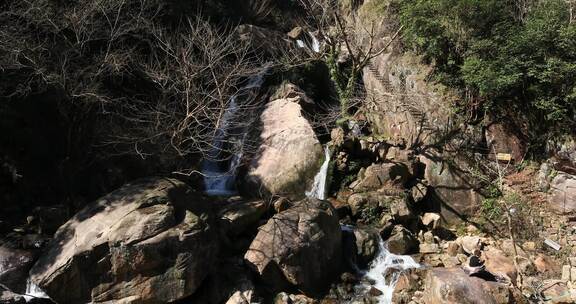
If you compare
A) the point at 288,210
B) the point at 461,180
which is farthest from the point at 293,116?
the point at 461,180

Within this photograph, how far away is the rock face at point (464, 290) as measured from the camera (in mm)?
8703

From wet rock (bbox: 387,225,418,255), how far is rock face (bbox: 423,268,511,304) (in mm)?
2470

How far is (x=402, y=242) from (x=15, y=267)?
9.43 metres

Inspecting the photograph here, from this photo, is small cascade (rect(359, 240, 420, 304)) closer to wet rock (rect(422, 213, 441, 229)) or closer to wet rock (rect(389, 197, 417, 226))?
wet rock (rect(389, 197, 417, 226))

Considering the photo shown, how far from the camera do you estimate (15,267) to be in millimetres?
9195

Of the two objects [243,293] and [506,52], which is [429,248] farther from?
[506,52]

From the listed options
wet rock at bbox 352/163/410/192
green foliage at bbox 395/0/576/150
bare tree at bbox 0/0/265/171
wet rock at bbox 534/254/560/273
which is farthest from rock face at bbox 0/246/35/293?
green foliage at bbox 395/0/576/150

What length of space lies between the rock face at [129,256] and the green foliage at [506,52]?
9333mm

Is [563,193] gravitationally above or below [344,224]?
below

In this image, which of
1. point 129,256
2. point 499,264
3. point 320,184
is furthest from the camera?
point 320,184

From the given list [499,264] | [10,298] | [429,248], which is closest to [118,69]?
[10,298]

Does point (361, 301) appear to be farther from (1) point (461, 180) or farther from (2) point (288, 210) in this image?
(1) point (461, 180)

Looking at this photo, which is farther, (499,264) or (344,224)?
(344,224)

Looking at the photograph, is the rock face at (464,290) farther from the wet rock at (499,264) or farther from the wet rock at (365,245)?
the wet rock at (365,245)
